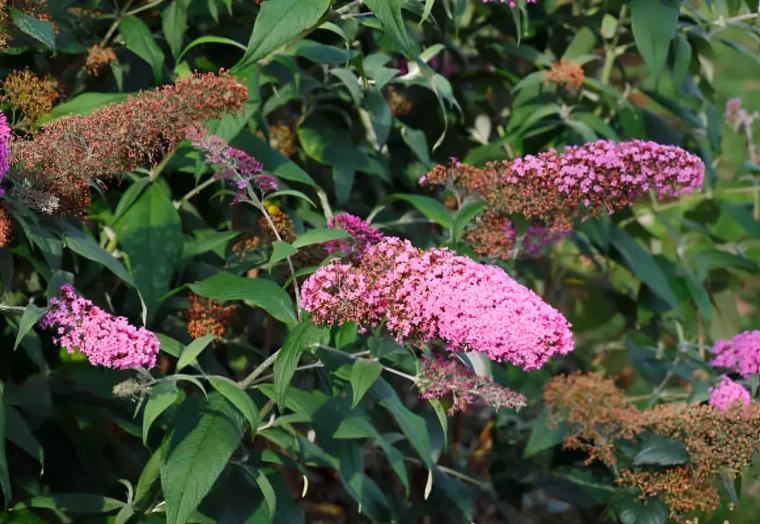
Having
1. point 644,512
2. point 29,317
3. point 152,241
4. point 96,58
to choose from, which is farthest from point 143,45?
point 644,512

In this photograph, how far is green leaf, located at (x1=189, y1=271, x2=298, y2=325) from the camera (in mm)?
2221

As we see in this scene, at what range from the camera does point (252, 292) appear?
2303mm

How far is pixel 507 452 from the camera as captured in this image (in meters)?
3.56

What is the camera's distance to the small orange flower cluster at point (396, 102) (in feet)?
10.5

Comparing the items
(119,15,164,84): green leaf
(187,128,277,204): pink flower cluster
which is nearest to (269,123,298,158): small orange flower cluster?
(119,15,164,84): green leaf

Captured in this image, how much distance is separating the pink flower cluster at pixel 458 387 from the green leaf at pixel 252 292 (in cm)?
29

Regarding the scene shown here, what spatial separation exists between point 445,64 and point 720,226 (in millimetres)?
1348

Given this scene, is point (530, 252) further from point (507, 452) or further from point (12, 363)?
point (12, 363)

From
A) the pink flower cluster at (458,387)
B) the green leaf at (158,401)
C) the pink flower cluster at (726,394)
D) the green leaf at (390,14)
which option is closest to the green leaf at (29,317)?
the green leaf at (158,401)

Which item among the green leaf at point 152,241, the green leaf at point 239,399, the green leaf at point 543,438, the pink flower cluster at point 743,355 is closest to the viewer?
the green leaf at point 239,399

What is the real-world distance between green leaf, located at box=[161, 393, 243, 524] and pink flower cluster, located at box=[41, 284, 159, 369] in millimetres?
262

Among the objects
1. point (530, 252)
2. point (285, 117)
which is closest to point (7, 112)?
point (285, 117)

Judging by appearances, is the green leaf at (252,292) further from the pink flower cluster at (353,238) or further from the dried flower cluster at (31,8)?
the dried flower cluster at (31,8)

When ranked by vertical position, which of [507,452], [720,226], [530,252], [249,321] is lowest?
[507,452]
